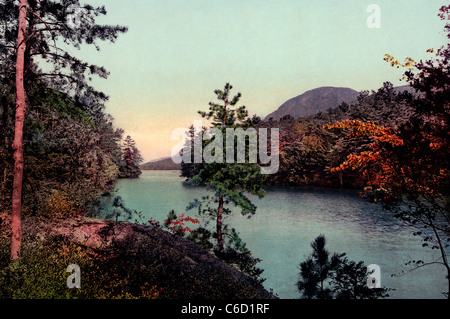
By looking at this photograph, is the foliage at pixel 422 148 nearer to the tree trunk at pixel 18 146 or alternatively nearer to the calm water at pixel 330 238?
the calm water at pixel 330 238

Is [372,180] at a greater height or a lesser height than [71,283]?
greater

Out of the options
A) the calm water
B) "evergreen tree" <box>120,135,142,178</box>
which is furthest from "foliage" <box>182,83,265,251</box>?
"evergreen tree" <box>120,135,142,178</box>

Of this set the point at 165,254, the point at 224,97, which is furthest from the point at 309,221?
the point at 165,254

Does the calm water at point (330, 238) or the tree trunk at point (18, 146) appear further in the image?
the calm water at point (330, 238)

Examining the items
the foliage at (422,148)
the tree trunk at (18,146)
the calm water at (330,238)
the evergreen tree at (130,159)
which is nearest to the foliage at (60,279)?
the tree trunk at (18,146)

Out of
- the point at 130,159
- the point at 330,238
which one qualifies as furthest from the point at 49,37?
the point at 130,159

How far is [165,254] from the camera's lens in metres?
9.94

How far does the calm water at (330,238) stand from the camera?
1477 centimetres

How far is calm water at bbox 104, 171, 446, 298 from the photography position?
48.4ft

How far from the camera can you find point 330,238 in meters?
22.3

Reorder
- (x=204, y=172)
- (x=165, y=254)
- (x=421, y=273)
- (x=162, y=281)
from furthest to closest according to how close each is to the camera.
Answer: (x=204, y=172), (x=421, y=273), (x=165, y=254), (x=162, y=281)

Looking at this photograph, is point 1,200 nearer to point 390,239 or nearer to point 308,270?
point 308,270
